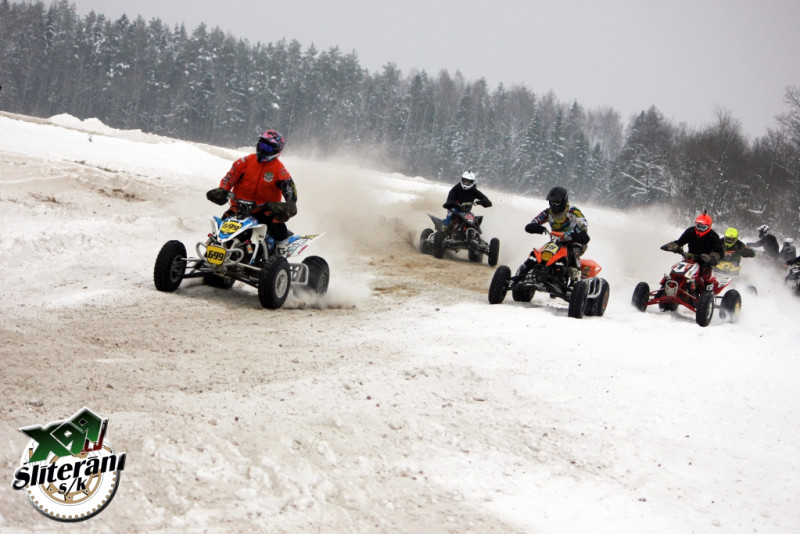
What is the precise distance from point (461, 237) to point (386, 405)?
13444 mm

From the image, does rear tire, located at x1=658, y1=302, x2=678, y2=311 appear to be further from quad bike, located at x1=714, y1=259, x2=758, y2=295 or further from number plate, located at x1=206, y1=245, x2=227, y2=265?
number plate, located at x1=206, y1=245, x2=227, y2=265

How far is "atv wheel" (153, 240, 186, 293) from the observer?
9172mm

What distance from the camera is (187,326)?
7828 mm

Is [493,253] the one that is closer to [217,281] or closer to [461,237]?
[461,237]

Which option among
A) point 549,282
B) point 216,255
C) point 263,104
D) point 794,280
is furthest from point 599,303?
point 263,104

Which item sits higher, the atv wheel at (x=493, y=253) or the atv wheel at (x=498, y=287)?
the atv wheel at (x=493, y=253)

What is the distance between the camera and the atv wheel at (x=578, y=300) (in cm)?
1063

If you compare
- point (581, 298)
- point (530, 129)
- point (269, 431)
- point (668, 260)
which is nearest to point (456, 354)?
point (269, 431)

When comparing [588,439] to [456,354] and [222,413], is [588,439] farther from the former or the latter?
[222,413]

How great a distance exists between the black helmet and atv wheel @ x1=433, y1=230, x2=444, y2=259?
6539 mm

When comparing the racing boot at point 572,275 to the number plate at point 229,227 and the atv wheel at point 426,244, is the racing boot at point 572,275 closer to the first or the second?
the number plate at point 229,227

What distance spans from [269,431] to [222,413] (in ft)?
1.49

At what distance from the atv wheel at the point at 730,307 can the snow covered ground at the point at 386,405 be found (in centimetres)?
98

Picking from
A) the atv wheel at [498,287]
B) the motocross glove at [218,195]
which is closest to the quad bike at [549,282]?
the atv wheel at [498,287]
